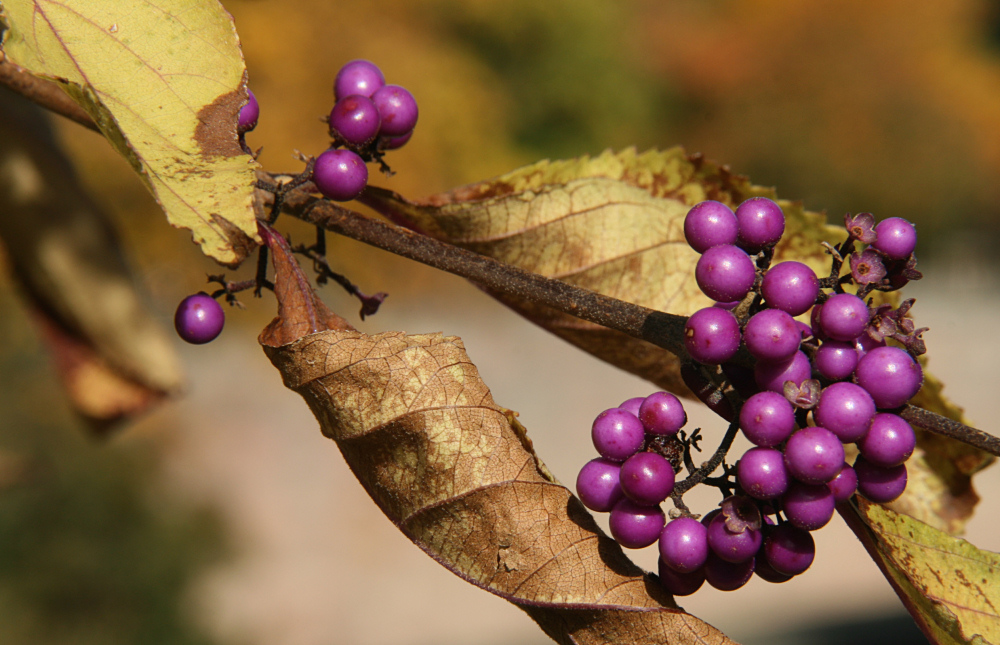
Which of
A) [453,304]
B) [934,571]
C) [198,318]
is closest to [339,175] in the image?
[198,318]

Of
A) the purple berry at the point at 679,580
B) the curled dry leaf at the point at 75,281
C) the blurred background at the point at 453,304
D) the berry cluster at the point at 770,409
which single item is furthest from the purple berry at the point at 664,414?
the blurred background at the point at 453,304

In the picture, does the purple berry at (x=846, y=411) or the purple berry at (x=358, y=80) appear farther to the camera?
the purple berry at (x=358, y=80)

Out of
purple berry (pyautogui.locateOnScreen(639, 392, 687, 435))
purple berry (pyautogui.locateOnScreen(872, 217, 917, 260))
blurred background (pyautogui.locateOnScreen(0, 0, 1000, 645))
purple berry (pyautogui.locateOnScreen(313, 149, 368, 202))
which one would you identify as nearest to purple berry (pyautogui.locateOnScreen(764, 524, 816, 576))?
purple berry (pyautogui.locateOnScreen(639, 392, 687, 435))

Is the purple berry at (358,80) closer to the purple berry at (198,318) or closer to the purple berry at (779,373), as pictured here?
the purple berry at (198,318)

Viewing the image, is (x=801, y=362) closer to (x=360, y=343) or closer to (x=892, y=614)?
(x=360, y=343)

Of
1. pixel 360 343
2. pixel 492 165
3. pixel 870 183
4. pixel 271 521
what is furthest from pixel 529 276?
pixel 870 183

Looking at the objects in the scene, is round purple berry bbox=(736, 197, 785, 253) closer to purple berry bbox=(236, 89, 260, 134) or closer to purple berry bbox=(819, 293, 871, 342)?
purple berry bbox=(819, 293, 871, 342)
